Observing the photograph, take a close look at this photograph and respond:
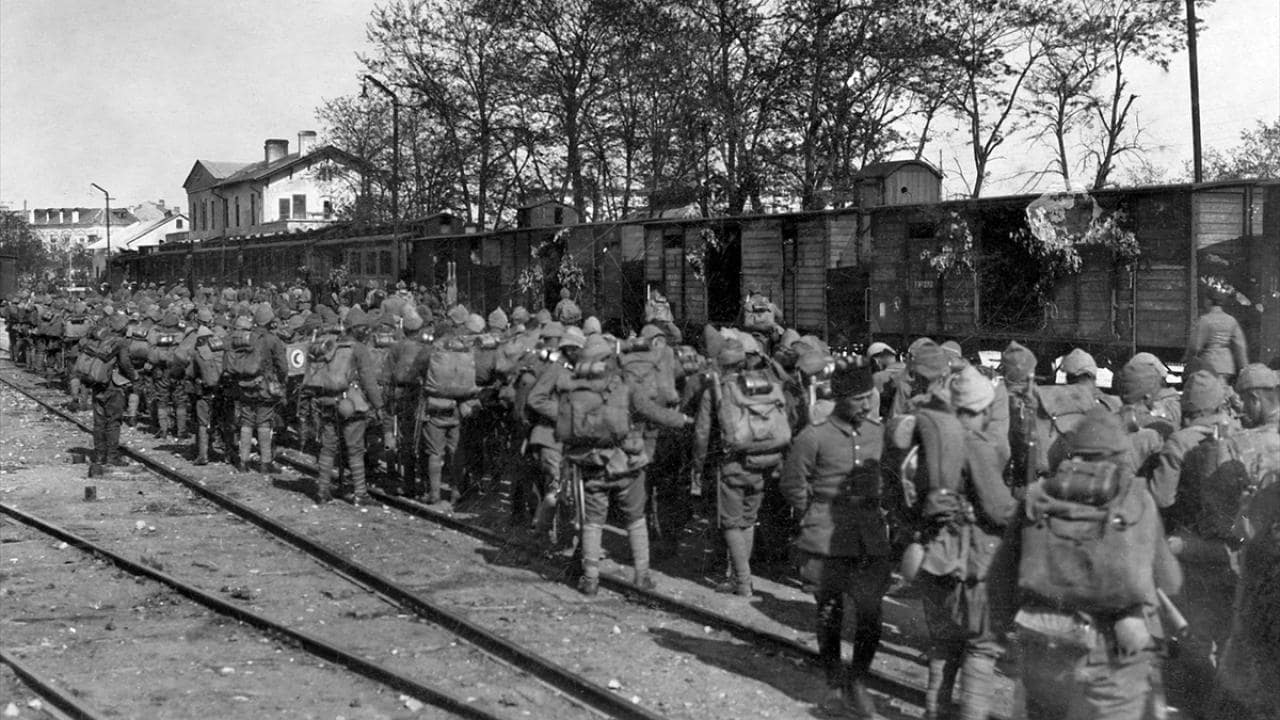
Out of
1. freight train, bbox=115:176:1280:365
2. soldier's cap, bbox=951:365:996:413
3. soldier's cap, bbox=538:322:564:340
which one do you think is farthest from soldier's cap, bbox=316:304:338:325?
soldier's cap, bbox=951:365:996:413

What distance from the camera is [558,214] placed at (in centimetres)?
Result: 3419

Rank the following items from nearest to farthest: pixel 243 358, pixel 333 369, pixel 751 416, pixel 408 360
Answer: pixel 751 416 < pixel 333 369 < pixel 408 360 < pixel 243 358

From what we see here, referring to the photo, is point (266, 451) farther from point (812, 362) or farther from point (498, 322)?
point (812, 362)

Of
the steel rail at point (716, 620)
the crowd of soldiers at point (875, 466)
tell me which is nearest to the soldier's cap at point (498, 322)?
the crowd of soldiers at point (875, 466)

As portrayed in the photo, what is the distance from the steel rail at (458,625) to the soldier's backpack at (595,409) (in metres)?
1.53

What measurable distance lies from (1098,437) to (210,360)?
13.2m

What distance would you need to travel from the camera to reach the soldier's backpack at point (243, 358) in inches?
619

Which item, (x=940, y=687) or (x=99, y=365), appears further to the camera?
(x=99, y=365)

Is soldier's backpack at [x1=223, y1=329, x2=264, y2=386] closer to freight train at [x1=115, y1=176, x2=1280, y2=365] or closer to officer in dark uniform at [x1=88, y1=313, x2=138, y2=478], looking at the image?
officer in dark uniform at [x1=88, y1=313, x2=138, y2=478]

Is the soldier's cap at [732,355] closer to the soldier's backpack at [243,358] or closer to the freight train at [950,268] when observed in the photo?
the soldier's backpack at [243,358]

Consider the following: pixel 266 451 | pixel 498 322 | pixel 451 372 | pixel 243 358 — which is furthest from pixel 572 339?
pixel 266 451

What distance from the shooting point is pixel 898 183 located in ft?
94.6

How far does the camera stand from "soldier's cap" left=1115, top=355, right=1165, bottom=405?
8.12 meters

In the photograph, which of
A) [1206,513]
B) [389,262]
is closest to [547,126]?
[389,262]
